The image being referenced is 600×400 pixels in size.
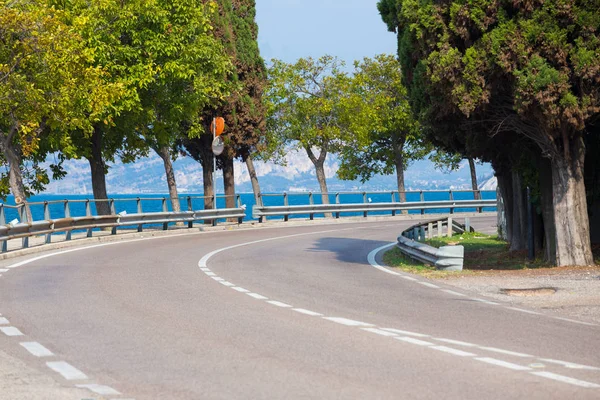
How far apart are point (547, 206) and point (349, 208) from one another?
2799cm

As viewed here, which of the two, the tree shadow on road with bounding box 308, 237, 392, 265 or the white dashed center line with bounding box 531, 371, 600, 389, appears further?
the tree shadow on road with bounding box 308, 237, 392, 265

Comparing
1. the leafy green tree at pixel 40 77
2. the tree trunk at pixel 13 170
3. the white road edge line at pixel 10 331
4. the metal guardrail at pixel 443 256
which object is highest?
the leafy green tree at pixel 40 77

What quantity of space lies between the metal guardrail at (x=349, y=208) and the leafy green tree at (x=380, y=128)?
1440cm

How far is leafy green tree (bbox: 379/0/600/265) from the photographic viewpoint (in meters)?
19.6

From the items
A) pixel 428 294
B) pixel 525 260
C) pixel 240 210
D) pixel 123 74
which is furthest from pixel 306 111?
pixel 428 294

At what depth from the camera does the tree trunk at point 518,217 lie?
2605cm

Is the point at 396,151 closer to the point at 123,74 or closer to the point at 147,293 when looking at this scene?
the point at 123,74

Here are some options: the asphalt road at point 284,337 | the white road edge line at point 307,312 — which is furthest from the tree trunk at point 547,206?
the white road edge line at point 307,312

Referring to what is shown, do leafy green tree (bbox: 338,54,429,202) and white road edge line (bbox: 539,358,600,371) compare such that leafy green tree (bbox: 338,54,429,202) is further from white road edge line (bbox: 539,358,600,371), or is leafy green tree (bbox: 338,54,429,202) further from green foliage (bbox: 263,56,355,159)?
white road edge line (bbox: 539,358,600,371)

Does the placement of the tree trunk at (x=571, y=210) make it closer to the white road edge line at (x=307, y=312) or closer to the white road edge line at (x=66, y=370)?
the white road edge line at (x=307, y=312)

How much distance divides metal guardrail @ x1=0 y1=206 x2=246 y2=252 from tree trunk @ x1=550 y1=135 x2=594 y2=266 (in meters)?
12.4

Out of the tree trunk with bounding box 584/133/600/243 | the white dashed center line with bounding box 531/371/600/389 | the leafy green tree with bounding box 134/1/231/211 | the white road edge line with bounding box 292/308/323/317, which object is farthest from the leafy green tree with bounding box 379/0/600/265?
the leafy green tree with bounding box 134/1/231/211

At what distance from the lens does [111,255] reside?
24391 mm

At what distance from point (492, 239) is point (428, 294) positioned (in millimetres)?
20657
